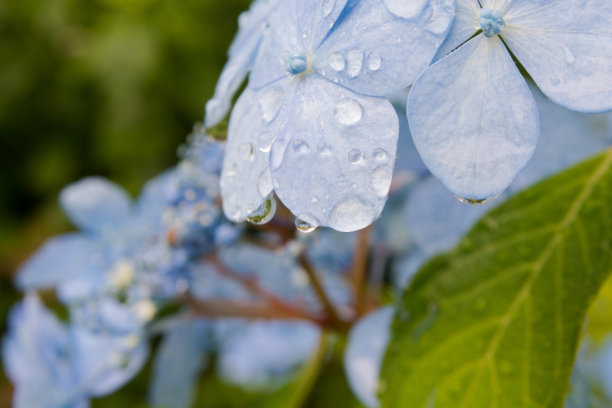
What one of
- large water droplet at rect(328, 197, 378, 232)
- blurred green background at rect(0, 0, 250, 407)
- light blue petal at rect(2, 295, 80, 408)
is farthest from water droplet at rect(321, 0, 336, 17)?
blurred green background at rect(0, 0, 250, 407)

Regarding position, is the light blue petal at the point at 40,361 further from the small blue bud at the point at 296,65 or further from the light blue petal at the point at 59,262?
the small blue bud at the point at 296,65

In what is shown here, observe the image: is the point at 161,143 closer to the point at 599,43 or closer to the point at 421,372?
the point at 421,372

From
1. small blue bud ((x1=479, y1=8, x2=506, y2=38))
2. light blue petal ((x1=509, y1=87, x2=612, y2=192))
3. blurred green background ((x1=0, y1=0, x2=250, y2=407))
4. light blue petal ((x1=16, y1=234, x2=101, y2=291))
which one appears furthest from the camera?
blurred green background ((x1=0, y1=0, x2=250, y2=407))

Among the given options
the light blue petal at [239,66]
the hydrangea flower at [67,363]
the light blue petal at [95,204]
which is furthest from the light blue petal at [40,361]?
the light blue petal at [239,66]

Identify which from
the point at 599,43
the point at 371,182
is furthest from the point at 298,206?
the point at 599,43

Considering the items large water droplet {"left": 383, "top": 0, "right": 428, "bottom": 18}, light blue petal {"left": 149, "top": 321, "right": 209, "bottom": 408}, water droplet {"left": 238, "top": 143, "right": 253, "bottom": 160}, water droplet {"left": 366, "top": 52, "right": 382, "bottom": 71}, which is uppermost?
large water droplet {"left": 383, "top": 0, "right": 428, "bottom": 18}

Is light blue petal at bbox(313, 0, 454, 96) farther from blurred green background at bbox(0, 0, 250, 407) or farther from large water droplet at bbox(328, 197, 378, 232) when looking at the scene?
blurred green background at bbox(0, 0, 250, 407)

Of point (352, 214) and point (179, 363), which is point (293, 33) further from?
point (179, 363)

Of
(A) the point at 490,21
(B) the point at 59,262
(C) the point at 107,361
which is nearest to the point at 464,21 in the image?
(A) the point at 490,21
